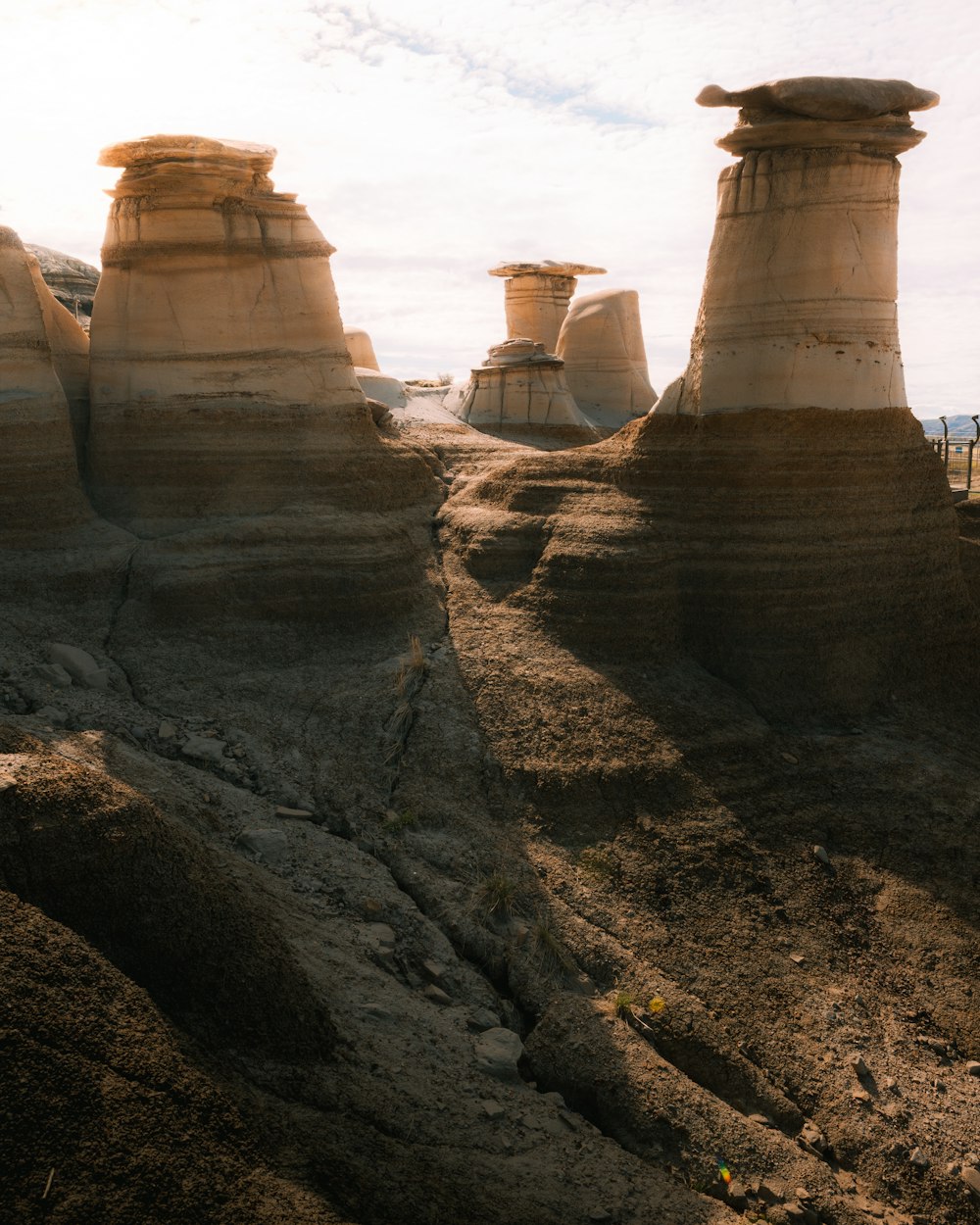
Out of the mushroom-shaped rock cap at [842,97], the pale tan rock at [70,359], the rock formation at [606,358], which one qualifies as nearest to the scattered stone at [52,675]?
the pale tan rock at [70,359]

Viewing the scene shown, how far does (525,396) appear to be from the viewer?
21219mm

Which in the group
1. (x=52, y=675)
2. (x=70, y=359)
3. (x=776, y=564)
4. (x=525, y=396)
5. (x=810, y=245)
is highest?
(x=810, y=245)

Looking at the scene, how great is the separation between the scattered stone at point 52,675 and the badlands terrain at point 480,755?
0.05m

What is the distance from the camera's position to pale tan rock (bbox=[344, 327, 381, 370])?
2300cm

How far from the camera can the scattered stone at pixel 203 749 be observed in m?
9.30

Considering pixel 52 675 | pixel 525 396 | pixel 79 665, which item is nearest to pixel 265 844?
pixel 52 675

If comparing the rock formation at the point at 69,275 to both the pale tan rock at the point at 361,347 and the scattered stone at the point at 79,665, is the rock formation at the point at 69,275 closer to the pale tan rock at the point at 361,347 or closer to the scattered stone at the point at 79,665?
the pale tan rock at the point at 361,347

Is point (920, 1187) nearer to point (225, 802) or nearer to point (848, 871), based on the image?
point (848, 871)

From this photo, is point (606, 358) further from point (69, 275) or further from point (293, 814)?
point (293, 814)

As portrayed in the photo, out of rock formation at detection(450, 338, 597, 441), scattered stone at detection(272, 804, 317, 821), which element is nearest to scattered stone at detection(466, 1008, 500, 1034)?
scattered stone at detection(272, 804, 317, 821)

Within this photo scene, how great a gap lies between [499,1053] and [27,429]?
8132 mm

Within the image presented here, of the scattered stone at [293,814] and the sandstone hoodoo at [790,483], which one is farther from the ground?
the sandstone hoodoo at [790,483]

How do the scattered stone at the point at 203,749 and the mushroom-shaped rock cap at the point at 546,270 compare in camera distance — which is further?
the mushroom-shaped rock cap at the point at 546,270

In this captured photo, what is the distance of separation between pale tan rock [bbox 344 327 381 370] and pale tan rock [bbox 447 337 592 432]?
2.94 meters
